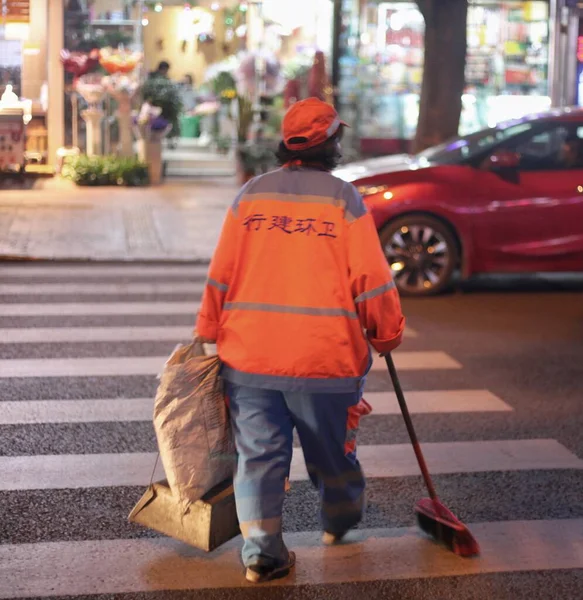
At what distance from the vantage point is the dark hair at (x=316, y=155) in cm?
432

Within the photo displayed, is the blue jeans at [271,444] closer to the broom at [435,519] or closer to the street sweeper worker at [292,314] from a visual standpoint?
the street sweeper worker at [292,314]

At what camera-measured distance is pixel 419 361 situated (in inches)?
322

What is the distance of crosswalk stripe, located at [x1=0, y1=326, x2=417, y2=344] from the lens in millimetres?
8602

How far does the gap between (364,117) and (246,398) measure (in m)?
17.3

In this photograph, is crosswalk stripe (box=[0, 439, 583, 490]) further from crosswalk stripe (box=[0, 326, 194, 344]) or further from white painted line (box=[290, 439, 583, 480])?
crosswalk stripe (box=[0, 326, 194, 344])

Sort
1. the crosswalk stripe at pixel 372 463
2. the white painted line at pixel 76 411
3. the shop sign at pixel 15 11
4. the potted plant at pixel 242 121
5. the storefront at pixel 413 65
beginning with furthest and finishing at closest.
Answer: the storefront at pixel 413 65 < the shop sign at pixel 15 11 < the potted plant at pixel 242 121 < the white painted line at pixel 76 411 < the crosswalk stripe at pixel 372 463

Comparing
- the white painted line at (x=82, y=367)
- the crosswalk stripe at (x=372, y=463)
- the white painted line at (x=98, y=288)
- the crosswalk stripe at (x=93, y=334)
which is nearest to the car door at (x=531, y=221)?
the crosswalk stripe at (x=93, y=334)

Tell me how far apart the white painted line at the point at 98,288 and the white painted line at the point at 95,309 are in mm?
570

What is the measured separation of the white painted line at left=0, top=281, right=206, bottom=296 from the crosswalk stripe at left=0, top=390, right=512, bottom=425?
12.5 ft

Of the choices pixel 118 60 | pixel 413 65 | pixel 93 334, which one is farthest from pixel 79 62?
pixel 93 334

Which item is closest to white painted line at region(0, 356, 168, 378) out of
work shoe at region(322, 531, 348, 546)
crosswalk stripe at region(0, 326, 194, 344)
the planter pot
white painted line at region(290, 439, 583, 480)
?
crosswalk stripe at region(0, 326, 194, 344)

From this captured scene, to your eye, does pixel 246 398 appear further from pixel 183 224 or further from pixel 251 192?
pixel 183 224

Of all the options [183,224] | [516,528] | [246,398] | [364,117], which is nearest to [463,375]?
[516,528]

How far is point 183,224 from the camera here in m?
14.9
